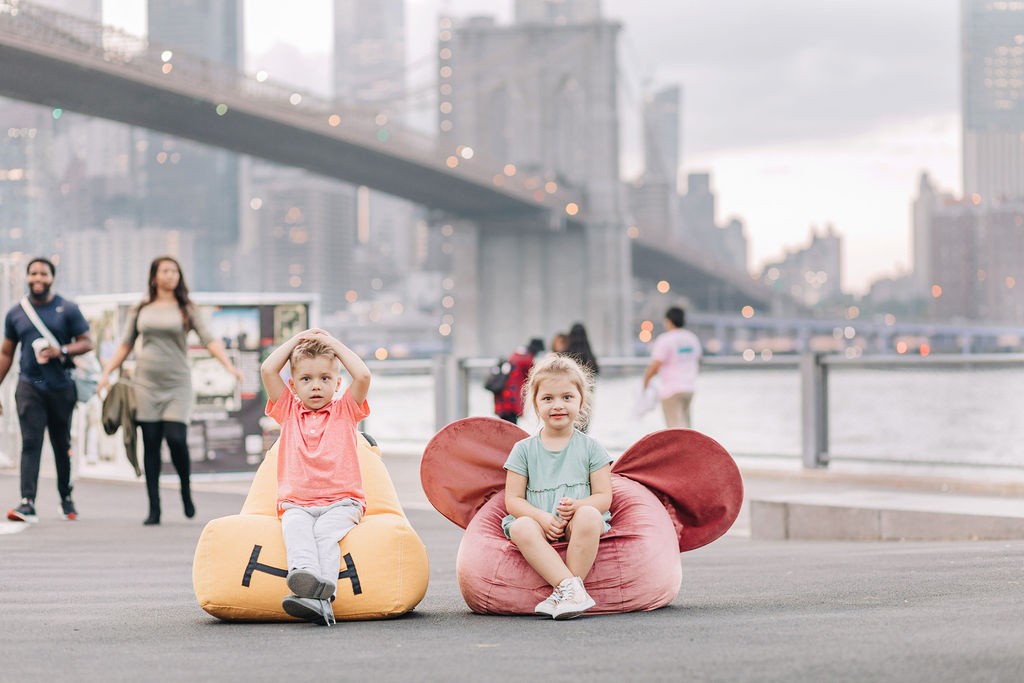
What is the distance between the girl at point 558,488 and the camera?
171 inches

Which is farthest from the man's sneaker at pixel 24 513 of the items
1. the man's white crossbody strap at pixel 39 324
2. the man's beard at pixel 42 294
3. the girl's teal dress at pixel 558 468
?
the girl's teal dress at pixel 558 468

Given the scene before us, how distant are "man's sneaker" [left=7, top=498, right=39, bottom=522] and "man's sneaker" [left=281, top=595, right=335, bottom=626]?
3829 mm

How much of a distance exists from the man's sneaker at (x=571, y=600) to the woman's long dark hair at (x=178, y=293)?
156 inches

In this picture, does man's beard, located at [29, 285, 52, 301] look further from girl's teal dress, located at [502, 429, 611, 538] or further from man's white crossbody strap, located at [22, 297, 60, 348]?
girl's teal dress, located at [502, 429, 611, 538]

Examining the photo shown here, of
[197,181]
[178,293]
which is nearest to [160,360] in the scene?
[178,293]

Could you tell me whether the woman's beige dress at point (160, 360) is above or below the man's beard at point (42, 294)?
below

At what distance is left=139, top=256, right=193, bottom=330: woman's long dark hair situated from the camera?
25.4ft

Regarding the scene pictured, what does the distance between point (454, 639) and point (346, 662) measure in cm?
45

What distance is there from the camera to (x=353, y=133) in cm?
4044

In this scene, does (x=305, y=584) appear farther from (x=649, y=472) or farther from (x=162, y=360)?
(x=162, y=360)

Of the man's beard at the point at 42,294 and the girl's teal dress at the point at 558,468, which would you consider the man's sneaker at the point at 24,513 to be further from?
the girl's teal dress at the point at 558,468

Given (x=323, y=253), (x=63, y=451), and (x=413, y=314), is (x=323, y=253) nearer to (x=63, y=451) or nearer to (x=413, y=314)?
(x=413, y=314)

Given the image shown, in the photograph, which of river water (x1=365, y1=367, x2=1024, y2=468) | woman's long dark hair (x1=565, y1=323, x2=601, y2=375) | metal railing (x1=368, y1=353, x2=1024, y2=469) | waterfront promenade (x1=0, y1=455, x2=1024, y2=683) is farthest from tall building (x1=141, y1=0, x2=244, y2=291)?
waterfront promenade (x1=0, y1=455, x2=1024, y2=683)

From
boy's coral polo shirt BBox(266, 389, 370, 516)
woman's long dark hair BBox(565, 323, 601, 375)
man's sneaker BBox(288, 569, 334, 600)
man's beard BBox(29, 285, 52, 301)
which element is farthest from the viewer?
woman's long dark hair BBox(565, 323, 601, 375)
